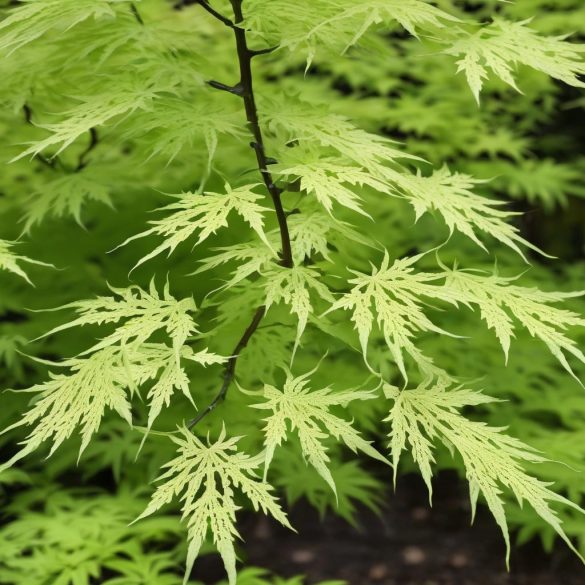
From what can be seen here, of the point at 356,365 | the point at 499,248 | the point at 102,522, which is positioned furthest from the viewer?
the point at 499,248

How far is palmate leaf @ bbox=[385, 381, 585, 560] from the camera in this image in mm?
1383

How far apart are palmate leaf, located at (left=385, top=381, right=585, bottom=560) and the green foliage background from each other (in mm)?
195

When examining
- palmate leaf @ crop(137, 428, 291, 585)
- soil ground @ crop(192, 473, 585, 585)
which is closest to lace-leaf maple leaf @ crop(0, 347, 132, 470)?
palmate leaf @ crop(137, 428, 291, 585)

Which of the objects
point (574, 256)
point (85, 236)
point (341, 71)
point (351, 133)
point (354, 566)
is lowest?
point (354, 566)

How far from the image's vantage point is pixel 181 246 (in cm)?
237

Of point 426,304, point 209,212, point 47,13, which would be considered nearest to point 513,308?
point 426,304

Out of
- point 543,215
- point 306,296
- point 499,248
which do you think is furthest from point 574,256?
point 306,296

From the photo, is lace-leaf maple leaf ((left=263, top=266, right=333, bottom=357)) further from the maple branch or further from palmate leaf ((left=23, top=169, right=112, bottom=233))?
palmate leaf ((left=23, top=169, right=112, bottom=233))

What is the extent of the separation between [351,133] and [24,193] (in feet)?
4.31

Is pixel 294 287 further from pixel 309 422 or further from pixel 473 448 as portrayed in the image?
pixel 473 448

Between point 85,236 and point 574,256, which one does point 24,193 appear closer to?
point 85,236

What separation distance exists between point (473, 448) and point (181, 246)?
4.07 ft

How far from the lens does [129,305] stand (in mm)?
1492

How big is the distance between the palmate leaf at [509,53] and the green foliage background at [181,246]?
0.10 metres
